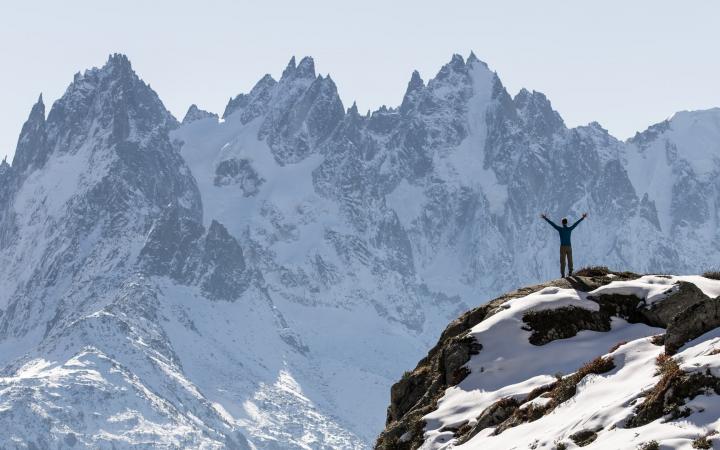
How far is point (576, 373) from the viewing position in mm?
33156

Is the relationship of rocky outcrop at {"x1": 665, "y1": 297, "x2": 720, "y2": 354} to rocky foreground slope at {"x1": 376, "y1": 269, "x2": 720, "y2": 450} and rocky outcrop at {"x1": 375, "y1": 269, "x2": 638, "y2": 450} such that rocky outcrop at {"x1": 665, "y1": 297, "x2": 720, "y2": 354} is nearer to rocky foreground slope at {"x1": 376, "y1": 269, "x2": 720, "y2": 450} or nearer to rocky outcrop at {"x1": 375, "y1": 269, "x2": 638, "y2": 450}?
rocky foreground slope at {"x1": 376, "y1": 269, "x2": 720, "y2": 450}

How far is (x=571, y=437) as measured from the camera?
28656 millimetres

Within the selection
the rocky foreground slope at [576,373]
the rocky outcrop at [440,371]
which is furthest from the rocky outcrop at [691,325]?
the rocky outcrop at [440,371]

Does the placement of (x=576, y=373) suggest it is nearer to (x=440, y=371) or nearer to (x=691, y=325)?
(x=691, y=325)

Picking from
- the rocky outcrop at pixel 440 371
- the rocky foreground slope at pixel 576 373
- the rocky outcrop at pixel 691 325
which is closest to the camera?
the rocky foreground slope at pixel 576 373

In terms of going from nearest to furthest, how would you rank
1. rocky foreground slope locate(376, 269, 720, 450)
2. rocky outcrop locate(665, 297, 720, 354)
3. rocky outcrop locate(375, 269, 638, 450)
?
rocky foreground slope locate(376, 269, 720, 450), rocky outcrop locate(665, 297, 720, 354), rocky outcrop locate(375, 269, 638, 450)

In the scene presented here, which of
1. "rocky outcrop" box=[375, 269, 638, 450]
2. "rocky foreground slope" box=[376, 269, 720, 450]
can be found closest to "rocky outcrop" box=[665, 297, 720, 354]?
"rocky foreground slope" box=[376, 269, 720, 450]

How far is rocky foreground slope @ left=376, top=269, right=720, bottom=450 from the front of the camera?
2784cm

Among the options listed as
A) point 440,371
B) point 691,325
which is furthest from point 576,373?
point 440,371

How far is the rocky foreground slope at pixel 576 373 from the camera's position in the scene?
2784 centimetres

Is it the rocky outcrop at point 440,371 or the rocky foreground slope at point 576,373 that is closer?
the rocky foreground slope at point 576,373

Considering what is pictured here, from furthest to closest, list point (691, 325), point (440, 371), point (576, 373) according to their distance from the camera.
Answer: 1. point (440, 371)
2. point (576, 373)
3. point (691, 325)

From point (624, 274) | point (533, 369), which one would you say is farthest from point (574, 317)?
point (624, 274)

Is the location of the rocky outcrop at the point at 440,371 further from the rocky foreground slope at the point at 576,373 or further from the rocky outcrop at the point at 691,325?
the rocky outcrop at the point at 691,325
